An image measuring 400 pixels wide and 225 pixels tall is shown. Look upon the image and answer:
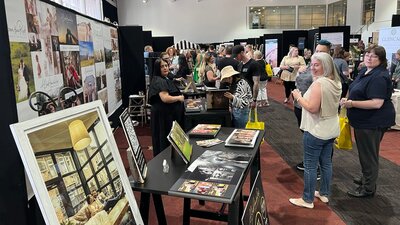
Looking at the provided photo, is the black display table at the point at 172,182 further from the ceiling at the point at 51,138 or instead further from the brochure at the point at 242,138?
the ceiling at the point at 51,138

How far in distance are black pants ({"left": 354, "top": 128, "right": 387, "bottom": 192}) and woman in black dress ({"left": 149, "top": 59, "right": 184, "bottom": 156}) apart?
67.7 inches

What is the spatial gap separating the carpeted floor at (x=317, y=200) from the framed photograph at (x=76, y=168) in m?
1.61

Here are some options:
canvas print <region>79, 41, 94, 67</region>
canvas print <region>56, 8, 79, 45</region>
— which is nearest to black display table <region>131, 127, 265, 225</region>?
canvas print <region>56, 8, 79, 45</region>

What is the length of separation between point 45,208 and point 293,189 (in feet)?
9.49

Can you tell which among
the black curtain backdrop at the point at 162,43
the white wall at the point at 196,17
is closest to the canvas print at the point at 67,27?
the black curtain backdrop at the point at 162,43

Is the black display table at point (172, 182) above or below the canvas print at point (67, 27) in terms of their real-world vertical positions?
below

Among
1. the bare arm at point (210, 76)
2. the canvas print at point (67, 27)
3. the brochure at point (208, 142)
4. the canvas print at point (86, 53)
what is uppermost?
the canvas print at point (67, 27)

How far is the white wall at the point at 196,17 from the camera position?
17.4 m

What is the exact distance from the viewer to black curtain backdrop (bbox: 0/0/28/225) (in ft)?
5.10

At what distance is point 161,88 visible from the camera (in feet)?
10.9

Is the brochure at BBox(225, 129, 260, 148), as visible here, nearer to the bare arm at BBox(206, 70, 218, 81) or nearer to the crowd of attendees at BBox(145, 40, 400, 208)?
the crowd of attendees at BBox(145, 40, 400, 208)

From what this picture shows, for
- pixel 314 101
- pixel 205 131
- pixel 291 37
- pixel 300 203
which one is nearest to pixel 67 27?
pixel 205 131

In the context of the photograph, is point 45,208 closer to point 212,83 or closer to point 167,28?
point 212,83

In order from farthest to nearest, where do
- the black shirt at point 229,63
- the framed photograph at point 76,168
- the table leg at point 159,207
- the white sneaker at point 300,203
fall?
the black shirt at point 229,63 < the white sneaker at point 300,203 < the table leg at point 159,207 < the framed photograph at point 76,168
